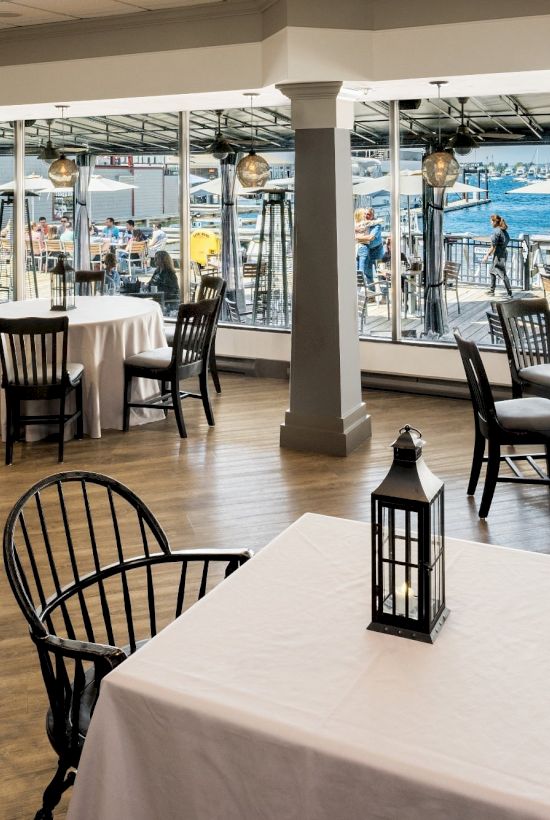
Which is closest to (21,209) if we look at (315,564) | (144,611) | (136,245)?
(136,245)

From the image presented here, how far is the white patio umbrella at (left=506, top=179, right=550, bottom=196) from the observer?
24.9 ft

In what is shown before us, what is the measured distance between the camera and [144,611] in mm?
3801

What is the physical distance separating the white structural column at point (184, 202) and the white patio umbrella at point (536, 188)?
10.5 feet

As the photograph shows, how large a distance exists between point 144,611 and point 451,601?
2.03 m

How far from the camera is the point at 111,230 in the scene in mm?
9477

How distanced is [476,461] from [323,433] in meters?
1.28

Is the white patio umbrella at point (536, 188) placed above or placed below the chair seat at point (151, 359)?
above

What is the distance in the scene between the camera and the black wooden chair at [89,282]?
8.59 meters

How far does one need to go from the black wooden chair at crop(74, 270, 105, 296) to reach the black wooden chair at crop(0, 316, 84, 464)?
7.38 ft

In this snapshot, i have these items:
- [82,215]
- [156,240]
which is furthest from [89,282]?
[82,215]

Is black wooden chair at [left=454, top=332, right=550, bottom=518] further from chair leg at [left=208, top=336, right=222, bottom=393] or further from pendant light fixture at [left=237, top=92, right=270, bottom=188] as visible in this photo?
chair leg at [left=208, top=336, right=222, bottom=393]

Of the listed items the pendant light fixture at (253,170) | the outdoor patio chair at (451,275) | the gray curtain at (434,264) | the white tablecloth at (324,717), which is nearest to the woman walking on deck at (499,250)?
the outdoor patio chair at (451,275)

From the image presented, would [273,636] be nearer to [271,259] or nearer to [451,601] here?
[451,601]

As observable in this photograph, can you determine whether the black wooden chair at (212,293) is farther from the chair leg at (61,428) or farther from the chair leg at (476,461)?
the chair leg at (476,461)
